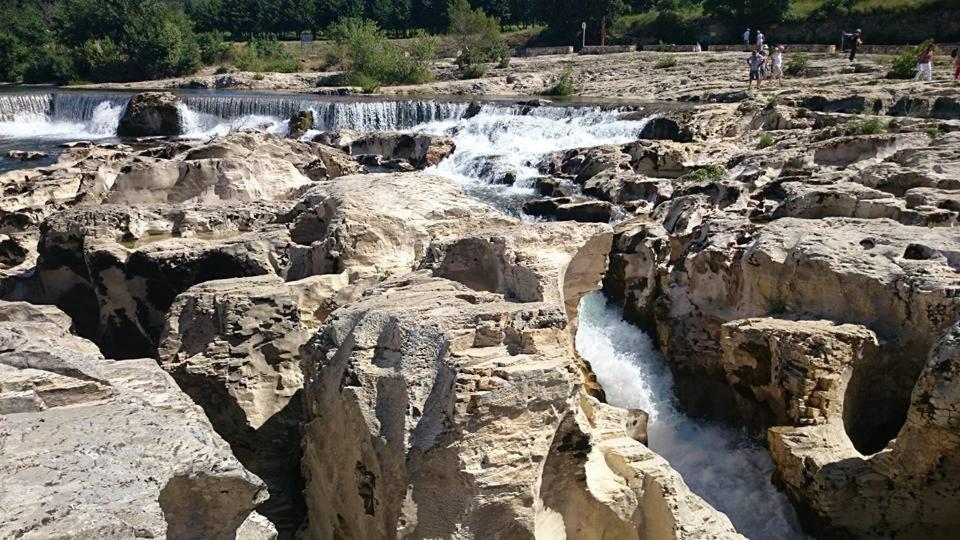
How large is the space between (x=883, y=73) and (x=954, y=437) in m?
21.8

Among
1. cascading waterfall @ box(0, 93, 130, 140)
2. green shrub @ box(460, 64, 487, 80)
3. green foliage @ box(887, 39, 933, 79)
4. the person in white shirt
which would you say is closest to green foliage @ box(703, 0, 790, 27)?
green shrub @ box(460, 64, 487, 80)

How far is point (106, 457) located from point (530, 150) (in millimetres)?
19233

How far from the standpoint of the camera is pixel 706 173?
14797mm

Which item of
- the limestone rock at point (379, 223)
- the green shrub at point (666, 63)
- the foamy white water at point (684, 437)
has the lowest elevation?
the foamy white water at point (684, 437)

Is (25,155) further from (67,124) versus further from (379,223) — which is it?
(379,223)

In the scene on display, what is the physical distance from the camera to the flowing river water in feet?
22.4

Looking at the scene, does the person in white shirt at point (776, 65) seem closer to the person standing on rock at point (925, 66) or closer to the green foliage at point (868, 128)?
the person standing on rock at point (925, 66)

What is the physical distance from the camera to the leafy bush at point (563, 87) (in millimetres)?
32188

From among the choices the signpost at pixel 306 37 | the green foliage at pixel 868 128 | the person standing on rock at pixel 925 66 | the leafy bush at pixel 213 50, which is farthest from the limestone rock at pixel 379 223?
the signpost at pixel 306 37

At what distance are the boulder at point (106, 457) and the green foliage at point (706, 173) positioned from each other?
12.3m

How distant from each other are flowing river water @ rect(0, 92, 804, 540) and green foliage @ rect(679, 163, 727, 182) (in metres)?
3.61

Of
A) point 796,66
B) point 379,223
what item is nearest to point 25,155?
point 379,223

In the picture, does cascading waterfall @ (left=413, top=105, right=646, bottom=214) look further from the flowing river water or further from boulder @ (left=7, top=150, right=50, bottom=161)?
boulder @ (left=7, top=150, right=50, bottom=161)

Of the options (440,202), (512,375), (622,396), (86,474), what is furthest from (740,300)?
(86,474)
